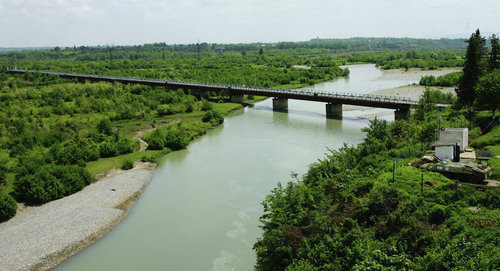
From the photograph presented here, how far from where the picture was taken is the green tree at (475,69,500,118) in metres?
41.0

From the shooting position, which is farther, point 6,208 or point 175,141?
point 175,141

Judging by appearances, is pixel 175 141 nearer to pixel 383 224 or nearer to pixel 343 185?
pixel 343 185

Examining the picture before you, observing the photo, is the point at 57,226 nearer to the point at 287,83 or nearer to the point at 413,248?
the point at 413,248

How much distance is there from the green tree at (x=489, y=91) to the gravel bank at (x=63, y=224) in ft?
121

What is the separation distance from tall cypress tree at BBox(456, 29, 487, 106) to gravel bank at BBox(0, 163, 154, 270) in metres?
39.4

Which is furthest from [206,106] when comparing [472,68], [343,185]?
[343,185]

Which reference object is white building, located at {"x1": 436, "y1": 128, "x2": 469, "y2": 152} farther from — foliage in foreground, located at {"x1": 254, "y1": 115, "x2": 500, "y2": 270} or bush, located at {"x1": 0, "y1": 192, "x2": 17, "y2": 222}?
bush, located at {"x1": 0, "y1": 192, "x2": 17, "y2": 222}

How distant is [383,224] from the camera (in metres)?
21.7

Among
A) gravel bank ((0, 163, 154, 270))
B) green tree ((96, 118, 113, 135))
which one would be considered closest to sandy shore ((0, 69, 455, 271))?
gravel bank ((0, 163, 154, 270))

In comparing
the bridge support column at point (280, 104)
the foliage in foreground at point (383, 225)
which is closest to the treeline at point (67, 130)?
the bridge support column at point (280, 104)

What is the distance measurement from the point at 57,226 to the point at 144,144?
2288 cm

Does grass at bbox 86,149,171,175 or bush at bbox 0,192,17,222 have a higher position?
grass at bbox 86,149,171,175

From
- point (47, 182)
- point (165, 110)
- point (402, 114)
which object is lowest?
point (47, 182)

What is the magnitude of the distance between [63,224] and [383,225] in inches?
908
